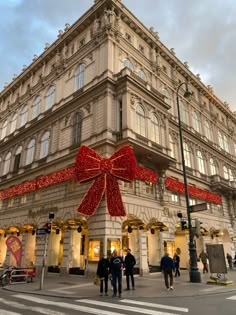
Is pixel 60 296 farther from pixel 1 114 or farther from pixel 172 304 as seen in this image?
pixel 1 114

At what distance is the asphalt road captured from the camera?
26.3 ft

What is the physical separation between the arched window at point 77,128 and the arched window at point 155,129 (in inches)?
259

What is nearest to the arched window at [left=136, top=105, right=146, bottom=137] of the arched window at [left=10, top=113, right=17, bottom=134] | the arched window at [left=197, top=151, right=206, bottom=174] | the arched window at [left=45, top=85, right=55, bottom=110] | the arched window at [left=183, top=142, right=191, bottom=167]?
the arched window at [left=183, top=142, right=191, bottom=167]

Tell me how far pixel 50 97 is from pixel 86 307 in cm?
2520

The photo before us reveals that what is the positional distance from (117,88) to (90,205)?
1048 cm

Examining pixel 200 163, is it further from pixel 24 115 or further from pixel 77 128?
pixel 24 115

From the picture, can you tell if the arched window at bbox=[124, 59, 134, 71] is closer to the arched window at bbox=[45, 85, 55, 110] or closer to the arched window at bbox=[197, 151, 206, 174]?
the arched window at bbox=[45, 85, 55, 110]

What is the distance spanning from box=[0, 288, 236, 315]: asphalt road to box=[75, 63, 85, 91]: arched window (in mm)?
20249

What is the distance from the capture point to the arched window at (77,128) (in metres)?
23.6

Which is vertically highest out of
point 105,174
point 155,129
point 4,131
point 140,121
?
point 4,131

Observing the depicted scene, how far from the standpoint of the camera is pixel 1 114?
4000 cm

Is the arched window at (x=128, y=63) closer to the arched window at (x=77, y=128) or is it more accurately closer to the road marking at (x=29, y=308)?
the arched window at (x=77, y=128)

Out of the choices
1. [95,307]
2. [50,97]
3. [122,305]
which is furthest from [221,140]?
[95,307]

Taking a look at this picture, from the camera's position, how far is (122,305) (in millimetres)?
9078
